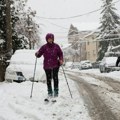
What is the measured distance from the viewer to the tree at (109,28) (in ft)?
177

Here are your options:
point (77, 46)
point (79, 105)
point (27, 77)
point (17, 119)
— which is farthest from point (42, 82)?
point (77, 46)

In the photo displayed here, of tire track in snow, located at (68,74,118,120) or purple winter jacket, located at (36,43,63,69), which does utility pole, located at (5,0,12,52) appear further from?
tire track in snow, located at (68,74,118,120)

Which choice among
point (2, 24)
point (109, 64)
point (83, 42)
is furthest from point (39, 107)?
point (83, 42)

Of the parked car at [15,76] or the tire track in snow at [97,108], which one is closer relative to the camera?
the tire track in snow at [97,108]

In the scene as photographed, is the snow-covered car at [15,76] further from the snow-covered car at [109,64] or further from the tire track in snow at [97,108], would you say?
the snow-covered car at [109,64]

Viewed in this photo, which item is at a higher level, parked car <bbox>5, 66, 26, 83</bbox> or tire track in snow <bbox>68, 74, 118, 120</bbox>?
parked car <bbox>5, 66, 26, 83</bbox>

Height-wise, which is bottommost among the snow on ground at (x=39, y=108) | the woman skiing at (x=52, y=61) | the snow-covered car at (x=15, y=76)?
the snow on ground at (x=39, y=108)

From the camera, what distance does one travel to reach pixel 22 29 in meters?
29.2

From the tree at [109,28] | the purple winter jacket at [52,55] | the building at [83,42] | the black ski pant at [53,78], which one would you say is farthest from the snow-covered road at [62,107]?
the building at [83,42]

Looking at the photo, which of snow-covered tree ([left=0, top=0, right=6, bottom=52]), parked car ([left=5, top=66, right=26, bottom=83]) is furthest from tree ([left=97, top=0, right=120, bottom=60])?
parked car ([left=5, top=66, right=26, bottom=83])

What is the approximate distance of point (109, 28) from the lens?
2152 inches

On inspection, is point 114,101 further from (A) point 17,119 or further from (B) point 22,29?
(B) point 22,29

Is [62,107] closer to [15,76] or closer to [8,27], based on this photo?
[15,76]

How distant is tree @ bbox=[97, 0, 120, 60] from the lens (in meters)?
54.1
